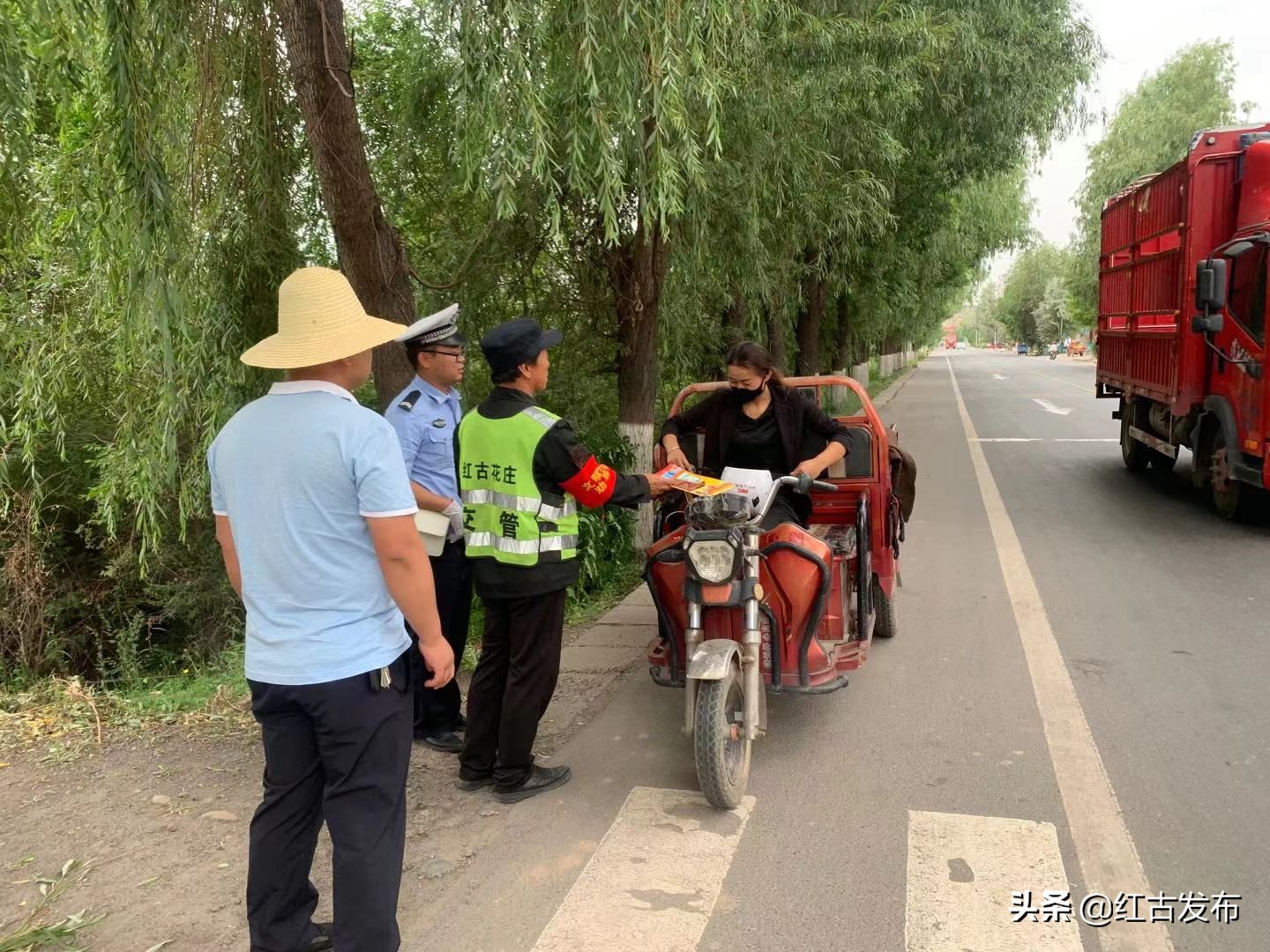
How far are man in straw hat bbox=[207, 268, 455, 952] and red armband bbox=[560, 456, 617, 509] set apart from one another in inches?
40.7

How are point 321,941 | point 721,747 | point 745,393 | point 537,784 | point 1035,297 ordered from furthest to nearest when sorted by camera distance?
point 1035,297 < point 745,393 < point 537,784 < point 721,747 < point 321,941

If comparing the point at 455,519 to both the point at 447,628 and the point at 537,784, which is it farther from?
the point at 537,784

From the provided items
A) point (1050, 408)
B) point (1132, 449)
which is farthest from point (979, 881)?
point (1050, 408)

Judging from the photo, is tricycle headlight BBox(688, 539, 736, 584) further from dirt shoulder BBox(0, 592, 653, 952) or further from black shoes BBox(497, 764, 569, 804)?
dirt shoulder BBox(0, 592, 653, 952)

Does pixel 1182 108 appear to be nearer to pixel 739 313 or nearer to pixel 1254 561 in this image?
pixel 739 313

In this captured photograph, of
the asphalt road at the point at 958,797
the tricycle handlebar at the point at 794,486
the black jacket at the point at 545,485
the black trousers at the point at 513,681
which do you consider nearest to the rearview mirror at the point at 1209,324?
the asphalt road at the point at 958,797

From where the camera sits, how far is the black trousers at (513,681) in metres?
3.61

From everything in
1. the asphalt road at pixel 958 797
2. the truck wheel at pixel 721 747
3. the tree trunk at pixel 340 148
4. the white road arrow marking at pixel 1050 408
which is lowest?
the asphalt road at pixel 958 797

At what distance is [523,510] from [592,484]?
29 cm

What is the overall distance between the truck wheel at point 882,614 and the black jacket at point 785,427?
1.05 m

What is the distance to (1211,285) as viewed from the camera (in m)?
7.63

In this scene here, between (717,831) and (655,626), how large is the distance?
8.76 ft

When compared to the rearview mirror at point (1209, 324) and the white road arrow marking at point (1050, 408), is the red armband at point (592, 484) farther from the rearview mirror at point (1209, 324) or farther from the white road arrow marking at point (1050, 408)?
the white road arrow marking at point (1050, 408)

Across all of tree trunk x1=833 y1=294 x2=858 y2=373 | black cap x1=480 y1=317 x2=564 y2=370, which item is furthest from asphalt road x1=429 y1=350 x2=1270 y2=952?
tree trunk x1=833 y1=294 x2=858 y2=373
